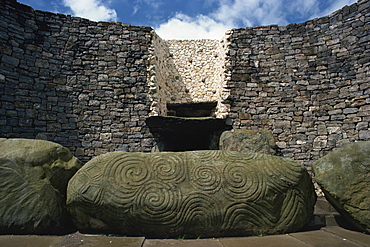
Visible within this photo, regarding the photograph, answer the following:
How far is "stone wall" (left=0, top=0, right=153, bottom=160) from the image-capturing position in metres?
6.15

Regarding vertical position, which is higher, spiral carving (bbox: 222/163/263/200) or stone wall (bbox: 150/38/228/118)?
stone wall (bbox: 150/38/228/118)

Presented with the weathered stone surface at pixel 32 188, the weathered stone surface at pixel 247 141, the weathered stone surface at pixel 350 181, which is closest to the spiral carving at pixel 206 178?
the weathered stone surface at pixel 350 181

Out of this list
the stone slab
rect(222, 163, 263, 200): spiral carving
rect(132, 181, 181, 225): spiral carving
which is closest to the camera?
the stone slab

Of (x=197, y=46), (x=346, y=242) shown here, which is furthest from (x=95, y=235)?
(x=197, y=46)

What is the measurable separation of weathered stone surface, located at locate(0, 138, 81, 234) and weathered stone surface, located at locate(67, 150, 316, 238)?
0.83ft

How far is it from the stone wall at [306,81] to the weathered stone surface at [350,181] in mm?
3339

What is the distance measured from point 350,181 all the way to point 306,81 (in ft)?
A: 14.4

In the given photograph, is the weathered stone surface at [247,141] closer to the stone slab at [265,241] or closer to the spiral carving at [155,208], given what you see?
the stone slab at [265,241]

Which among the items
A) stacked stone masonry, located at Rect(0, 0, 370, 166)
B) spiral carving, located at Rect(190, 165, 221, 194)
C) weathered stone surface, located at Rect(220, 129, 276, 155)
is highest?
stacked stone masonry, located at Rect(0, 0, 370, 166)

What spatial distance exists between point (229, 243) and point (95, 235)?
1.57 metres

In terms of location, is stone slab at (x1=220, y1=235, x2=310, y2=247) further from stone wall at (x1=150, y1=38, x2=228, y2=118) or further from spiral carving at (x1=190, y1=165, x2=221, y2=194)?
stone wall at (x1=150, y1=38, x2=228, y2=118)

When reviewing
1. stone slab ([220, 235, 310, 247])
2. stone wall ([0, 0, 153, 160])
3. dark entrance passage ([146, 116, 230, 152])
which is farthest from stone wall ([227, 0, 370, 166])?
stone slab ([220, 235, 310, 247])

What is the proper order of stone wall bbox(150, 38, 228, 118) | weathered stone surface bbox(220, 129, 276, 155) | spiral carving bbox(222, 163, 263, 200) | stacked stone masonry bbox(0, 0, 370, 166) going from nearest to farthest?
spiral carving bbox(222, 163, 263, 200) → weathered stone surface bbox(220, 129, 276, 155) → stacked stone masonry bbox(0, 0, 370, 166) → stone wall bbox(150, 38, 228, 118)

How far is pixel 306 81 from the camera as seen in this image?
668 centimetres
